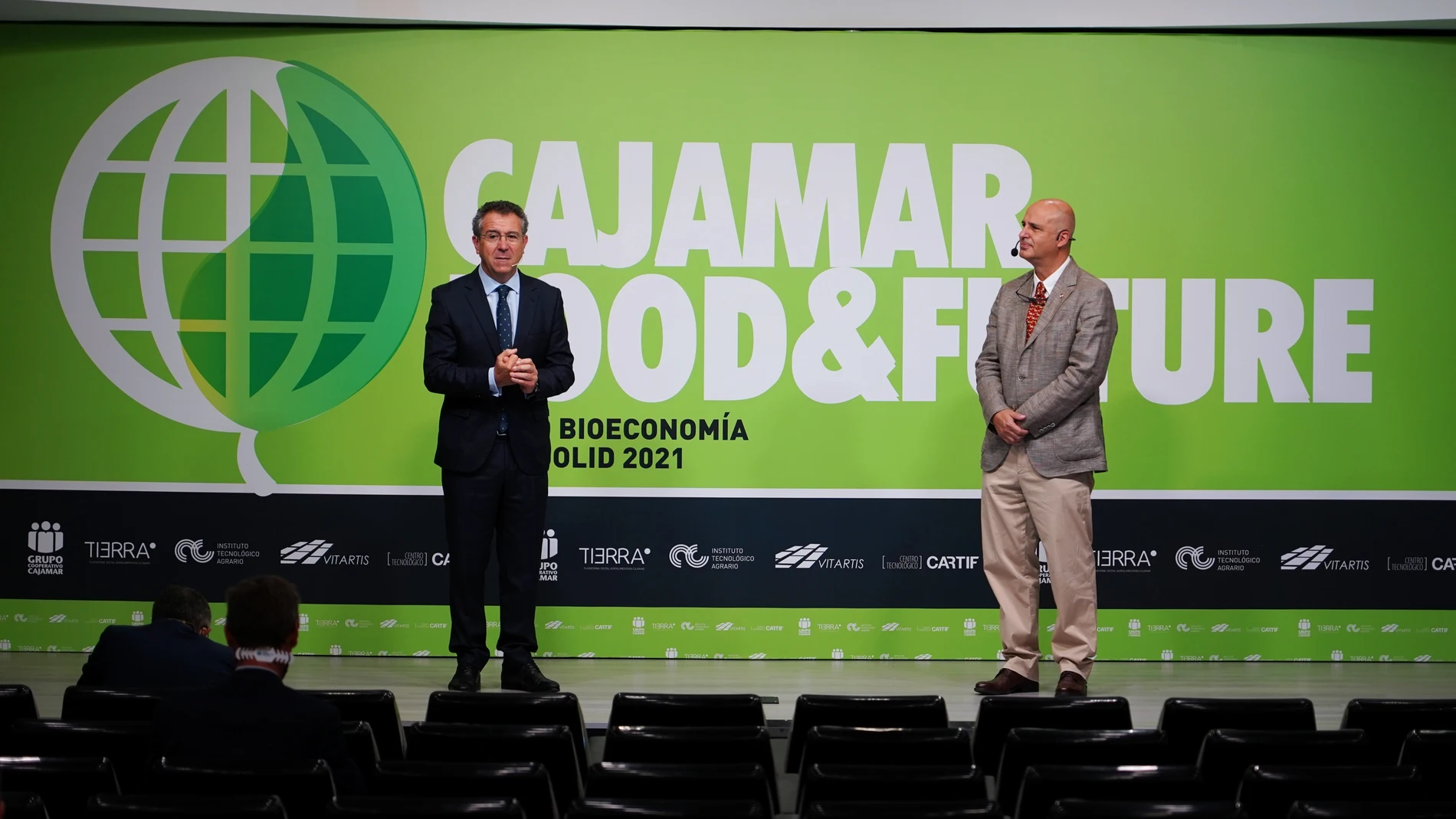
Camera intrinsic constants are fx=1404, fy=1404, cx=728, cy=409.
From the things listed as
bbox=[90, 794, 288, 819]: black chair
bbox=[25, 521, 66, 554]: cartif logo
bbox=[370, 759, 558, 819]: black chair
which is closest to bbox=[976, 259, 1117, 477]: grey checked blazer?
bbox=[370, 759, 558, 819]: black chair

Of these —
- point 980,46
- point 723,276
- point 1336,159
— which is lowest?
point 723,276

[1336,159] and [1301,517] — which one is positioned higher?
[1336,159]

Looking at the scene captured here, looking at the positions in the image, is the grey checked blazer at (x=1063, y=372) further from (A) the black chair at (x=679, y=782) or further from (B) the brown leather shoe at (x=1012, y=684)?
(A) the black chair at (x=679, y=782)

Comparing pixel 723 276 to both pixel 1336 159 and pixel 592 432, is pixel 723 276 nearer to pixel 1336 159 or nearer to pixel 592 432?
pixel 592 432

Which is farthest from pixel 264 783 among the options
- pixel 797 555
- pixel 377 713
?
pixel 797 555

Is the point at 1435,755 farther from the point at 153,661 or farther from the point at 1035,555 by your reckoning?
the point at 153,661

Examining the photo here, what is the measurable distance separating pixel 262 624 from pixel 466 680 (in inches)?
85.7

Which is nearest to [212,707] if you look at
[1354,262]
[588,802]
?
[588,802]

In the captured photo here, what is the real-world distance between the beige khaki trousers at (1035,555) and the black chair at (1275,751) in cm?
199

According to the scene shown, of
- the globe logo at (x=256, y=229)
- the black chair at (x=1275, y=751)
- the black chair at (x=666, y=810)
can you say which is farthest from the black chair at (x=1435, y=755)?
the globe logo at (x=256, y=229)

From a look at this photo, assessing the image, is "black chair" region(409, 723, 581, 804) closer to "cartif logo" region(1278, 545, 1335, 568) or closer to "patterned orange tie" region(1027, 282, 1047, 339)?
"patterned orange tie" region(1027, 282, 1047, 339)

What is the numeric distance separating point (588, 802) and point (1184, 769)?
1073mm

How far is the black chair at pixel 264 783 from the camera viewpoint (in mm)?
2355

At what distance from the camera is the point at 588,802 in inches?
86.8
